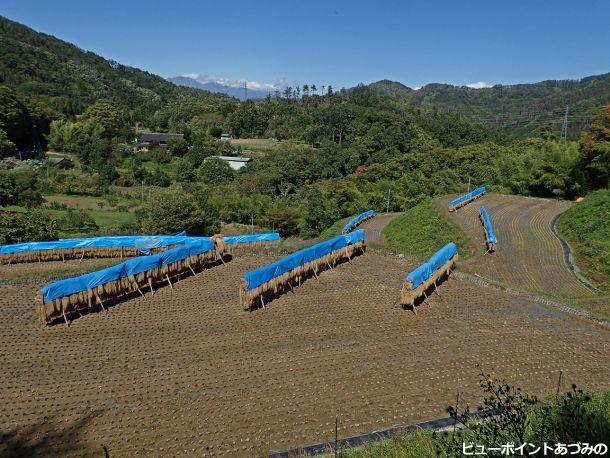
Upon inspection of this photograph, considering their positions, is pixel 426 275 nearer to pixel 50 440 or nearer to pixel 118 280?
pixel 118 280

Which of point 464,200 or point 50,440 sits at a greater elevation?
point 464,200

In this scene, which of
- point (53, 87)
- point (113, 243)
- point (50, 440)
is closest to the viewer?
point (50, 440)

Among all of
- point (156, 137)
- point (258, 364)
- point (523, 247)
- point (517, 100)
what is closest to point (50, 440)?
point (258, 364)

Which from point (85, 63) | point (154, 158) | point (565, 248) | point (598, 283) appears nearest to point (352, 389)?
point (598, 283)

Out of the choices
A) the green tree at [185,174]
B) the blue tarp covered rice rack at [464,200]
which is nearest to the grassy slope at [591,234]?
the blue tarp covered rice rack at [464,200]

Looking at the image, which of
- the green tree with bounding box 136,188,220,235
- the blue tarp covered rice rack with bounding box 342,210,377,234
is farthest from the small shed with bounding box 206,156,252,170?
the blue tarp covered rice rack with bounding box 342,210,377,234

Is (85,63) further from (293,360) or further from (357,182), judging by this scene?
(293,360)

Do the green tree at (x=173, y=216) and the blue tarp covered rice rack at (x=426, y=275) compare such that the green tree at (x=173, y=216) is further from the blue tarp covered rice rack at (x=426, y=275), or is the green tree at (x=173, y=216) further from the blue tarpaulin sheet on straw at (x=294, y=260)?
the blue tarp covered rice rack at (x=426, y=275)
